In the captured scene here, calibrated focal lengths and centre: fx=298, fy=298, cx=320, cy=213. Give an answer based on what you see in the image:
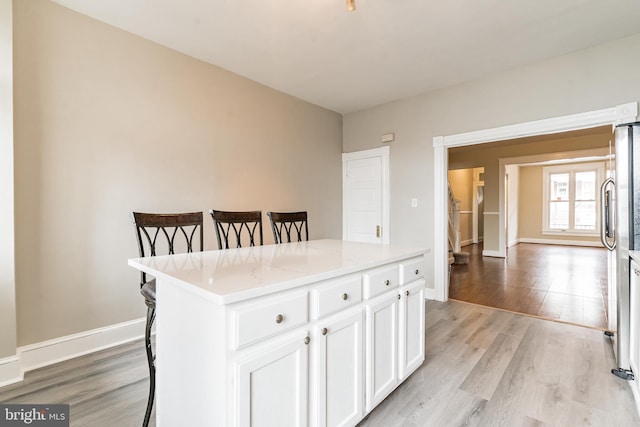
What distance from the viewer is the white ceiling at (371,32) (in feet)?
7.20

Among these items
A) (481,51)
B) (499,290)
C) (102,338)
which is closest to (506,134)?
(481,51)

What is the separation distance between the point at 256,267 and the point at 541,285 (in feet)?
15.1

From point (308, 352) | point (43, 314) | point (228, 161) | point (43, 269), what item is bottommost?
point (43, 314)

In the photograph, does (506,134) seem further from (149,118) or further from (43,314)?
(43,314)

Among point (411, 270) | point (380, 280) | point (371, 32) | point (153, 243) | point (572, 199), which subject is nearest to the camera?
point (380, 280)

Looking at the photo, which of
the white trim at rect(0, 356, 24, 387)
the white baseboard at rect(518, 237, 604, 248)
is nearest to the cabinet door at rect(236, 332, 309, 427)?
the white trim at rect(0, 356, 24, 387)

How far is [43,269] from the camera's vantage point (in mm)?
2158

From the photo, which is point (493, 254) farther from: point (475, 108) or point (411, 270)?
point (411, 270)

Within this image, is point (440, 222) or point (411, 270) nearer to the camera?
point (411, 270)

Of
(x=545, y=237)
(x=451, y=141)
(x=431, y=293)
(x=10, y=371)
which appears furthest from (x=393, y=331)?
(x=545, y=237)

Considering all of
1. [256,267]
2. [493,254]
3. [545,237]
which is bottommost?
[493,254]

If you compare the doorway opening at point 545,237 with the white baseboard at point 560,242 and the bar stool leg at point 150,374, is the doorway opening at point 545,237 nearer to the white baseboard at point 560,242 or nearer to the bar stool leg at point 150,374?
the white baseboard at point 560,242

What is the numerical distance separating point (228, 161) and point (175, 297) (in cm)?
229

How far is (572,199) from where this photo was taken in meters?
8.67
